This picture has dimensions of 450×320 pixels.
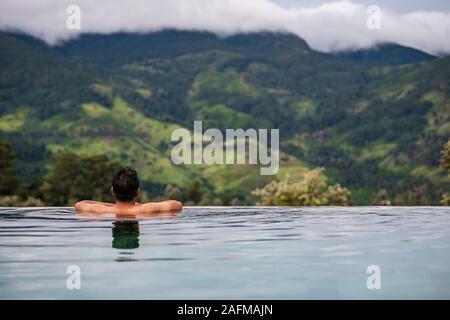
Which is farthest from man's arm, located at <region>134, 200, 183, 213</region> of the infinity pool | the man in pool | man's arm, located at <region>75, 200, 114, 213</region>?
man's arm, located at <region>75, 200, 114, 213</region>

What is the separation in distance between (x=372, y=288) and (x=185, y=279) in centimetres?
147

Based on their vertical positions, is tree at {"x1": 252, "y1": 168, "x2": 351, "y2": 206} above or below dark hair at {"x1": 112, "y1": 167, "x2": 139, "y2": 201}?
below

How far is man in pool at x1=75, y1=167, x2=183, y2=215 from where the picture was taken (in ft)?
33.9

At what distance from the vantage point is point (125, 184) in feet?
34.4

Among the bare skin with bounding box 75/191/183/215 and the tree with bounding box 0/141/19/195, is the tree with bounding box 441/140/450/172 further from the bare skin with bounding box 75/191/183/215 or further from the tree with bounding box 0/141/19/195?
the tree with bounding box 0/141/19/195

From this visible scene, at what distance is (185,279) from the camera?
6.05 metres

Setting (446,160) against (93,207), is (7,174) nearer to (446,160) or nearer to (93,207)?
(446,160)

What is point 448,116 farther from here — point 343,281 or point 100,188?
point 343,281

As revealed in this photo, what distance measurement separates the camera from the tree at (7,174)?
5969cm

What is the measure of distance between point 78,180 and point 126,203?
51369mm

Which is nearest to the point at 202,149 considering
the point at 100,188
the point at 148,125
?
the point at 148,125

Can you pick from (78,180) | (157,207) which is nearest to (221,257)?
(157,207)

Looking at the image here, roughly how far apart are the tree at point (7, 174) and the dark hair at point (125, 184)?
5084 cm

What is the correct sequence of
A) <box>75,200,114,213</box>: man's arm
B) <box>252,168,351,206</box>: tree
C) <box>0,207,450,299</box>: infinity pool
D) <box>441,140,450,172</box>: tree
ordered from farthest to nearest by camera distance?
<box>252,168,351,206</box>: tree, <box>441,140,450,172</box>: tree, <box>75,200,114,213</box>: man's arm, <box>0,207,450,299</box>: infinity pool
